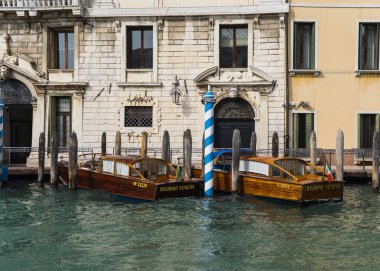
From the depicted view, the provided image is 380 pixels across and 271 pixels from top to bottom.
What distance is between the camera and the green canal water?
1037cm

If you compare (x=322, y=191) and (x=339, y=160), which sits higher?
(x=339, y=160)

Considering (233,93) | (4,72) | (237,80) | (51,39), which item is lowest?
(233,93)

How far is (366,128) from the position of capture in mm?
22047

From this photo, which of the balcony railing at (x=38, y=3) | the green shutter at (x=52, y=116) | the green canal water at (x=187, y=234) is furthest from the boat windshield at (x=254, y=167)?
the balcony railing at (x=38, y=3)

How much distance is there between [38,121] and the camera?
894 inches

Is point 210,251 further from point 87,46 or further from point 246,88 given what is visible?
point 87,46

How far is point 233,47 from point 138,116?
13.4 feet

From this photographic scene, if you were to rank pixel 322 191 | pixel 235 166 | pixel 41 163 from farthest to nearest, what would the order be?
pixel 41 163 < pixel 235 166 < pixel 322 191

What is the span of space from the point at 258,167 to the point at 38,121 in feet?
30.7

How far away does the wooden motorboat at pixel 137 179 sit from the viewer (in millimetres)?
15844

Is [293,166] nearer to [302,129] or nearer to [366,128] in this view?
[302,129]

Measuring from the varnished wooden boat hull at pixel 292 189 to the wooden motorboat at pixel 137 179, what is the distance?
4.20 feet

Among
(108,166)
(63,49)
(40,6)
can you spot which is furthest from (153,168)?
(40,6)

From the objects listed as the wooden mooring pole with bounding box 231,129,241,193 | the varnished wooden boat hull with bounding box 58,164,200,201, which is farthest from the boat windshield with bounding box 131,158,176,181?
the wooden mooring pole with bounding box 231,129,241,193
